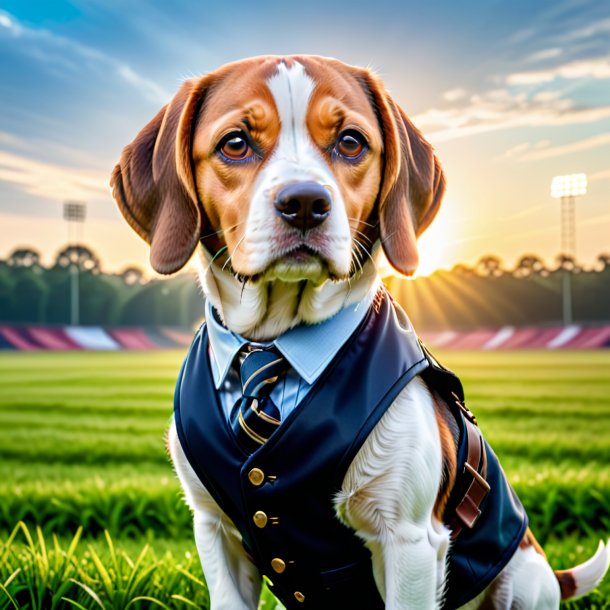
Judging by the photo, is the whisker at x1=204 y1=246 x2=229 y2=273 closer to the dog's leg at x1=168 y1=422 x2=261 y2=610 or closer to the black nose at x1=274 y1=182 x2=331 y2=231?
the black nose at x1=274 y1=182 x2=331 y2=231

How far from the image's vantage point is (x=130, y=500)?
6090 mm

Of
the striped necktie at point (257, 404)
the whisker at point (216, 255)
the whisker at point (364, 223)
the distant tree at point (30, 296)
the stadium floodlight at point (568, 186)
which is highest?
the stadium floodlight at point (568, 186)

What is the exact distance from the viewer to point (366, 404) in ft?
8.41

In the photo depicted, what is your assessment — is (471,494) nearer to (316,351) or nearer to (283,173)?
(316,351)

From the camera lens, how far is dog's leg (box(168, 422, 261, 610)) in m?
2.89

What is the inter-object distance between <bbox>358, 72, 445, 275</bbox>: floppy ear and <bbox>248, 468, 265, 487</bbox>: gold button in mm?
925

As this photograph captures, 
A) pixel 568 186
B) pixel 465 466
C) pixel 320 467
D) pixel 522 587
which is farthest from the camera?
pixel 568 186

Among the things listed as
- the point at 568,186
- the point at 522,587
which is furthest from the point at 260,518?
the point at 568,186

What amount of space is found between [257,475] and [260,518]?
0.53 feet

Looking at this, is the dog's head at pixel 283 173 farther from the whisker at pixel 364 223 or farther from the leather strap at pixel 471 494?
the leather strap at pixel 471 494

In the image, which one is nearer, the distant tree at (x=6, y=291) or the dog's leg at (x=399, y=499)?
the dog's leg at (x=399, y=499)

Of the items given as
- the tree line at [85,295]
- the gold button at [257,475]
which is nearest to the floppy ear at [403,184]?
the gold button at [257,475]

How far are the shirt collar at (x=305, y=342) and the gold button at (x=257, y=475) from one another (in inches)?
13.8

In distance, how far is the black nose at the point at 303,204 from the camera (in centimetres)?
240
